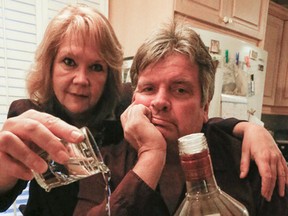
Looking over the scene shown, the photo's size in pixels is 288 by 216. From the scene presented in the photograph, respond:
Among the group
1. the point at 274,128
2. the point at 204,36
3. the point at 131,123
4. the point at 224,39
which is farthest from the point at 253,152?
the point at 274,128

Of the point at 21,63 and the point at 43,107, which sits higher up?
the point at 21,63

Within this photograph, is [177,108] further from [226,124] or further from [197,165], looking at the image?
[197,165]

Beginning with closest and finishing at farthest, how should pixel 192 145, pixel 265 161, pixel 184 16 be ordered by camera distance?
pixel 192 145
pixel 265 161
pixel 184 16

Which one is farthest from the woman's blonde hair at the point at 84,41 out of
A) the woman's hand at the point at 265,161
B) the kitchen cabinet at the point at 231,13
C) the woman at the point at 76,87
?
the kitchen cabinet at the point at 231,13

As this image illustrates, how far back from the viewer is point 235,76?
2.09m

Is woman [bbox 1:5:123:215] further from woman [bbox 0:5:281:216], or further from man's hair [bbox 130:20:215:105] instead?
man's hair [bbox 130:20:215:105]

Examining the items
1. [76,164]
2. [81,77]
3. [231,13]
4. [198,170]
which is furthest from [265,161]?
[231,13]

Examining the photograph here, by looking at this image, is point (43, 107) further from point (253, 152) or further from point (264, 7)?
point (264, 7)

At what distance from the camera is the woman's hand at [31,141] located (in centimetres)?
47

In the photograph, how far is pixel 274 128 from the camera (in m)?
3.74

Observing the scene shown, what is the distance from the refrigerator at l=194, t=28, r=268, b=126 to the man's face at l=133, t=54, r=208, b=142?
1022 mm

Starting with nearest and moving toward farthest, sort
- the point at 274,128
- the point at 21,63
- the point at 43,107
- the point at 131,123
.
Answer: the point at 131,123
the point at 43,107
the point at 21,63
the point at 274,128

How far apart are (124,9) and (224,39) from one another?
0.69 m

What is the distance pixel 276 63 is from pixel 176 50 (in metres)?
2.71
